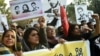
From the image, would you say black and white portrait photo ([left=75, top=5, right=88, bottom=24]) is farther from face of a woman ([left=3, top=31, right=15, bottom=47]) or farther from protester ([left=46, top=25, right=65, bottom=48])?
face of a woman ([left=3, top=31, right=15, bottom=47])

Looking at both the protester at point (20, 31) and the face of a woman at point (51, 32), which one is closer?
the protester at point (20, 31)

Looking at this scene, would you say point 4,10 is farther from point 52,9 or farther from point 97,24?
point 97,24

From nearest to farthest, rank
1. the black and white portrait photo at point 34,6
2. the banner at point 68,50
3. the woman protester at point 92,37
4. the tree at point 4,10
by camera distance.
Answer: the tree at point 4,10 < the black and white portrait photo at point 34,6 < the banner at point 68,50 < the woman protester at point 92,37

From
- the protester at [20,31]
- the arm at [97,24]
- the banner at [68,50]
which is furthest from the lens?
the arm at [97,24]

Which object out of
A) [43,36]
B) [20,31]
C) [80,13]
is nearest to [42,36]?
[43,36]

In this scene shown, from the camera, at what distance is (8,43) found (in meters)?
3.51

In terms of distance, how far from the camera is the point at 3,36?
3477mm

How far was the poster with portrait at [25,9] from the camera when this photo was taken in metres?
3.65

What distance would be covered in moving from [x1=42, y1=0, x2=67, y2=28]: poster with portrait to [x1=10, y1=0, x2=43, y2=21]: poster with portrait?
0.09 meters

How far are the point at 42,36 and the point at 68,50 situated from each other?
51 centimetres

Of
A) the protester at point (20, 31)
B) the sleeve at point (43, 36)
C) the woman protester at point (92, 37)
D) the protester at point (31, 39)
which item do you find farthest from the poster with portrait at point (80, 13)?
the protester at point (20, 31)

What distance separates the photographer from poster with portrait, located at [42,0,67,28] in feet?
12.9

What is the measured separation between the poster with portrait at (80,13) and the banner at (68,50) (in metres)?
0.28

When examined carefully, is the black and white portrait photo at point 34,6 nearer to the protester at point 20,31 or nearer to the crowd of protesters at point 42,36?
the crowd of protesters at point 42,36
